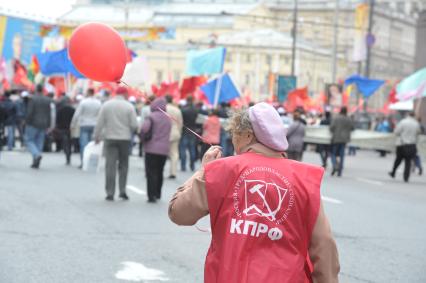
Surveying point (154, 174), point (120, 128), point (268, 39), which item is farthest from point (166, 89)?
point (268, 39)

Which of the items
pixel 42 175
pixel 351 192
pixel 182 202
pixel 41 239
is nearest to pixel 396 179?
pixel 351 192

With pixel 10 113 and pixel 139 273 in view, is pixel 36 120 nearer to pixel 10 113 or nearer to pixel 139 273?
pixel 10 113

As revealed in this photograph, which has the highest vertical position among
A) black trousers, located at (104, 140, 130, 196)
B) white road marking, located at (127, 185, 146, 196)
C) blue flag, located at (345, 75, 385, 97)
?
blue flag, located at (345, 75, 385, 97)

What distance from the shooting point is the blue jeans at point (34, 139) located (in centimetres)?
2211

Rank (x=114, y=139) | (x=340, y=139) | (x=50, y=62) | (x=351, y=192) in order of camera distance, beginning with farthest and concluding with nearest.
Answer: (x=50, y=62)
(x=340, y=139)
(x=351, y=192)
(x=114, y=139)

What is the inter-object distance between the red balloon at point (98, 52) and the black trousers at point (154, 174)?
30.6ft

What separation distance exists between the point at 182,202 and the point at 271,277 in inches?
22.4

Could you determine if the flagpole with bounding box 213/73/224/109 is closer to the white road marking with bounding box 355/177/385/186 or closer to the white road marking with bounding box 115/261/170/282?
the white road marking with bounding box 355/177/385/186

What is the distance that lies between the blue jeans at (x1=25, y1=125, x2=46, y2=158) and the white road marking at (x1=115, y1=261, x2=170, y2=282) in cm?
1261

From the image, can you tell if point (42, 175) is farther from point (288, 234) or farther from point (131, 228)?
Result: point (288, 234)

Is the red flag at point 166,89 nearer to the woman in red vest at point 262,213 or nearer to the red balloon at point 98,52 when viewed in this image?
the red balloon at point 98,52

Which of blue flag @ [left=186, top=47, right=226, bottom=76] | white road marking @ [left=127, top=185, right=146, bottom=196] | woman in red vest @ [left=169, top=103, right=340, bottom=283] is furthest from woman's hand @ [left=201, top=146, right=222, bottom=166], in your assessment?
blue flag @ [left=186, top=47, right=226, bottom=76]

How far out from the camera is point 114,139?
15648 mm

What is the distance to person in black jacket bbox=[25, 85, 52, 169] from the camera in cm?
2217
